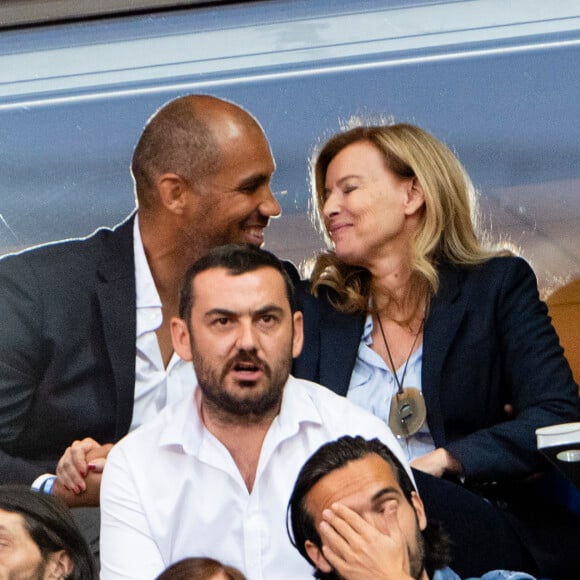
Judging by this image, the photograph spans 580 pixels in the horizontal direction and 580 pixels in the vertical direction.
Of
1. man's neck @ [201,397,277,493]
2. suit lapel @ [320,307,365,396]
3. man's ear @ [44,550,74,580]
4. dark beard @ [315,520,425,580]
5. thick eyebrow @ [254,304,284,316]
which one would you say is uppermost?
thick eyebrow @ [254,304,284,316]

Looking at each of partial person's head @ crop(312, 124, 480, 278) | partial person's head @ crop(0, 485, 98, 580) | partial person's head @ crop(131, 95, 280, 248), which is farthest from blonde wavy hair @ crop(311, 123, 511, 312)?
partial person's head @ crop(0, 485, 98, 580)

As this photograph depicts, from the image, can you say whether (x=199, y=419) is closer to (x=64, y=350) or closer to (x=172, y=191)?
(x=64, y=350)

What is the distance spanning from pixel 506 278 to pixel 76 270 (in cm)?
78

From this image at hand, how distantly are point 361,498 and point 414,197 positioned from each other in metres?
0.65

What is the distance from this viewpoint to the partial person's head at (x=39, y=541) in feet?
6.93

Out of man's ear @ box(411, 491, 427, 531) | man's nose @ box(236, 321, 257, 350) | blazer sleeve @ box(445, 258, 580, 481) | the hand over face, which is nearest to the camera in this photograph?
the hand over face

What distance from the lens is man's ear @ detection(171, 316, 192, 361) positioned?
218 cm

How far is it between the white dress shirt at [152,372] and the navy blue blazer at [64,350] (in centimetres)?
1

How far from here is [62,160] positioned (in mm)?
2609

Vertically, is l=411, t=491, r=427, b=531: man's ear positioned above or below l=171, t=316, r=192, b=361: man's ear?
below

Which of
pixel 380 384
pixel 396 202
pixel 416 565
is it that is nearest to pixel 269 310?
pixel 380 384

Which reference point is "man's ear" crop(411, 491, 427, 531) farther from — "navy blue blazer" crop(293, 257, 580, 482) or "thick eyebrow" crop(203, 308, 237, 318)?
"thick eyebrow" crop(203, 308, 237, 318)

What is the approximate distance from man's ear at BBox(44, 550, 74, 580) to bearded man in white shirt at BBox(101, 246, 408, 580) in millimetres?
82

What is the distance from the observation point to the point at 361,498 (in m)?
1.95
